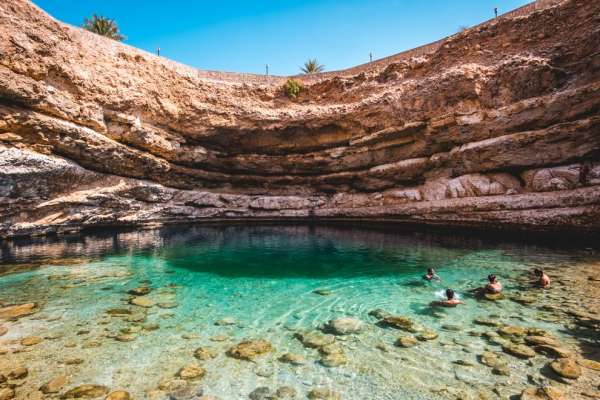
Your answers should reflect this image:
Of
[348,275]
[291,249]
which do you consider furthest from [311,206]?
[348,275]

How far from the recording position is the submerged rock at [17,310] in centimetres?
664

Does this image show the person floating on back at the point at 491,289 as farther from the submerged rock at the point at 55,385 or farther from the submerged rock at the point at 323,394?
the submerged rock at the point at 55,385

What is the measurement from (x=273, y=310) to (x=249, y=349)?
1934mm

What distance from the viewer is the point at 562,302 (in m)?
6.77

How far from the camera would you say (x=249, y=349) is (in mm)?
5238

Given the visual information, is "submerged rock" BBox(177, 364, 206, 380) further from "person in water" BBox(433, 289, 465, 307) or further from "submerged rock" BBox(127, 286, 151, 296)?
"person in water" BBox(433, 289, 465, 307)

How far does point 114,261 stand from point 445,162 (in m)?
19.0

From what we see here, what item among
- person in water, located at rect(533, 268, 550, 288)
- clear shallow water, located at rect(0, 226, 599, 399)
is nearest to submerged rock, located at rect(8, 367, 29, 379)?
clear shallow water, located at rect(0, 226, 599, 399)

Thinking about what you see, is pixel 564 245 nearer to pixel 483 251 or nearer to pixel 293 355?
pixel 483 251

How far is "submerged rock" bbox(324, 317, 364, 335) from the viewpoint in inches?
233

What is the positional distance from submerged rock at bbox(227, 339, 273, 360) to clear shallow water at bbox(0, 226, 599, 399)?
14 cm

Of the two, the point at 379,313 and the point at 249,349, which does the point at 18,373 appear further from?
the point at 379,313

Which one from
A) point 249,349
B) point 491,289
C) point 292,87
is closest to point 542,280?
point 491,289

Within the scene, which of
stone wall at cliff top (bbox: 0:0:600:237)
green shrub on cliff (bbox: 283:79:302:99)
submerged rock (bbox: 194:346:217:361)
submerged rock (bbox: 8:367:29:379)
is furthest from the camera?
green shrub on cliff (bbox: 283:79:302:99)
